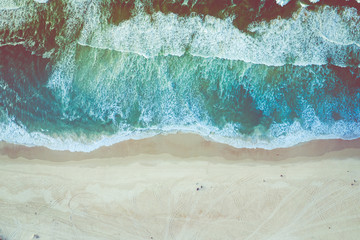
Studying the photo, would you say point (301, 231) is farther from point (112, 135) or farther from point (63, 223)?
point (63, 223)

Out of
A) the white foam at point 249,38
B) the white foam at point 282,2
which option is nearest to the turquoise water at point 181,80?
the white foam at point 249,38

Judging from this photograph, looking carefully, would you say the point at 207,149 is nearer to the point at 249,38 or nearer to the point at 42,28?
the point at 249,38

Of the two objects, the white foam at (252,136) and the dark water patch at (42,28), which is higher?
the dark water patch at (42,28)

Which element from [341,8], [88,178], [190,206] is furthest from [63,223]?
[341,8]

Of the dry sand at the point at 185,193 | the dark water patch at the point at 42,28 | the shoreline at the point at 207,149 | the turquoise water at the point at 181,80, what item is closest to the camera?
the dry sand at the point at 185,193

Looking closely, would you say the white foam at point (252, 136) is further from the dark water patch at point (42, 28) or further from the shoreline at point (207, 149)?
the dark water patch at point (42, 28)

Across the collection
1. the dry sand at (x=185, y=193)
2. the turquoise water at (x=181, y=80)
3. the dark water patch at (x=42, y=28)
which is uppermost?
the dark water patch at (x=42, y=28)
